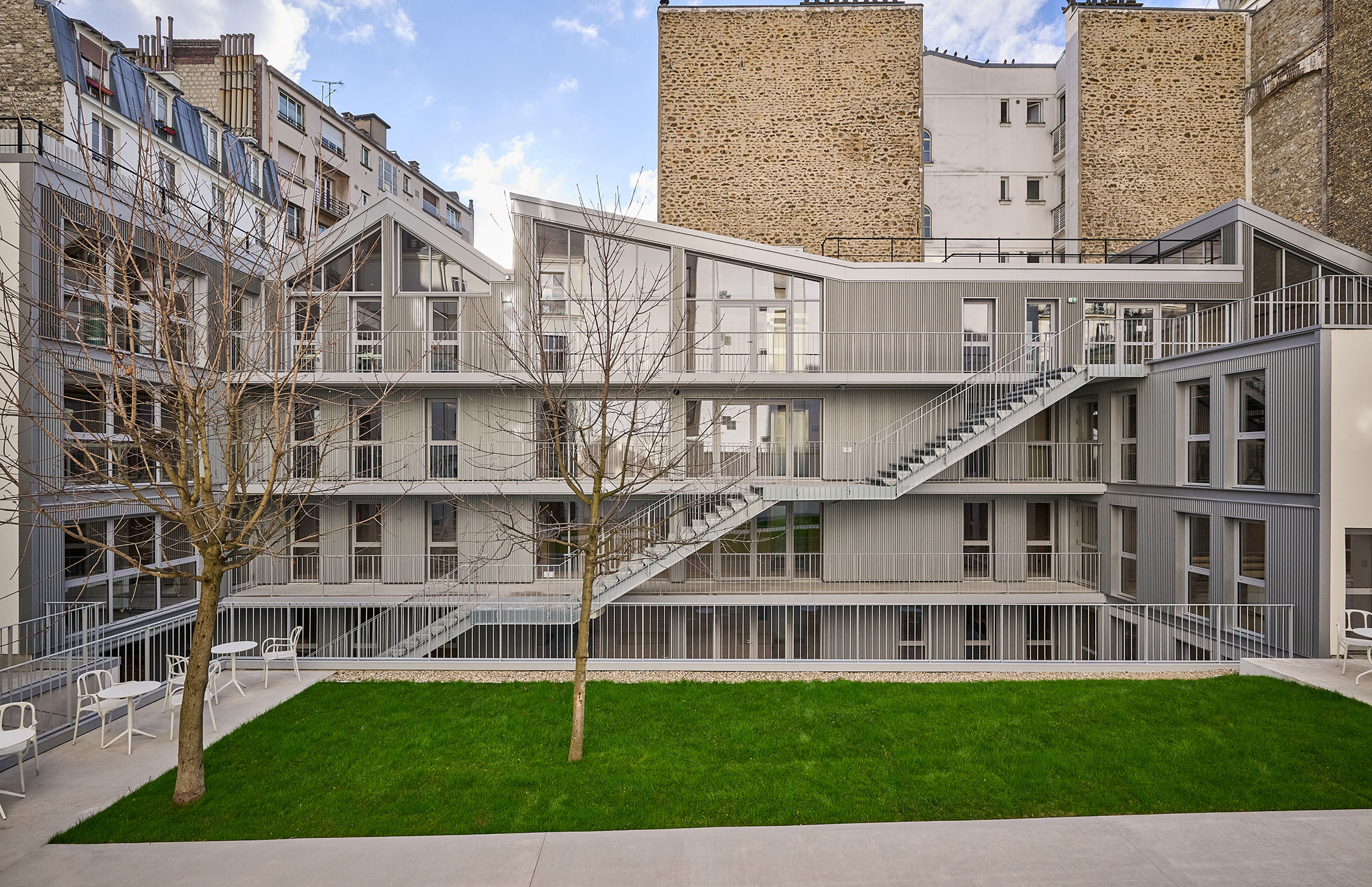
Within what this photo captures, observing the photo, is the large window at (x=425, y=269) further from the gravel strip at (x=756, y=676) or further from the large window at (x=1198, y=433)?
the large window at (x=1198, y=433)

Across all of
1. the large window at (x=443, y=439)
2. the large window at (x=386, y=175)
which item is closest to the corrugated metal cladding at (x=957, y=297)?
the large window at (x=443, y=439)

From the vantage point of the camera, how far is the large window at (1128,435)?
631 inches

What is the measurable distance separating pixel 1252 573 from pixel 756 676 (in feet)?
29.3

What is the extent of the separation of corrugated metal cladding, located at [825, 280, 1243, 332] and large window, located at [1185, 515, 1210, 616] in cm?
542

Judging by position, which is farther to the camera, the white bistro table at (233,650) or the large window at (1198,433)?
the large window at (1198,433)

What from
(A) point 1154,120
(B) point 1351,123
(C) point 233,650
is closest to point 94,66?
(C) point 233,650

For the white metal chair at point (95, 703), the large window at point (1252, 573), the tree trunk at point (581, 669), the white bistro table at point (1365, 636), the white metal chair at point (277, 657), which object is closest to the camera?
the tree trunk at point (581, 669)

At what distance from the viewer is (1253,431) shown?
1259 cm

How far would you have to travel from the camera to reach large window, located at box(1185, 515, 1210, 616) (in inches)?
537

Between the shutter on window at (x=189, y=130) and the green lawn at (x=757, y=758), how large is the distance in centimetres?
2183

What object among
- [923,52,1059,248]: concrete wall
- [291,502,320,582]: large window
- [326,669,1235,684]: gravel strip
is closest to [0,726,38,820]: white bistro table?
[326,669,1235,684]: gravel strip

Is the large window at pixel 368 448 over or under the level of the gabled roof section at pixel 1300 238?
under

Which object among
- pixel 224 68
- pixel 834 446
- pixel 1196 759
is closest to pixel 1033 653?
pixel 834 446

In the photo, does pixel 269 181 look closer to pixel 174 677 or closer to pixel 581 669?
pixel 174 677
